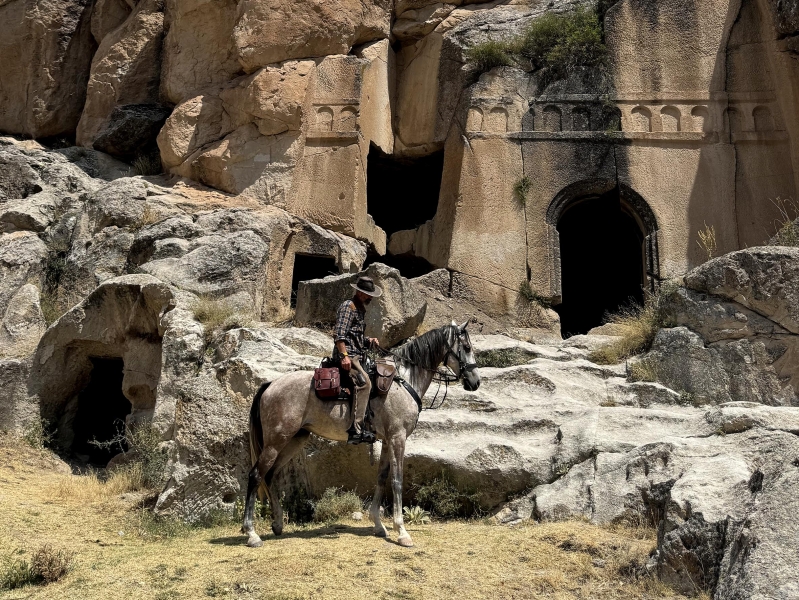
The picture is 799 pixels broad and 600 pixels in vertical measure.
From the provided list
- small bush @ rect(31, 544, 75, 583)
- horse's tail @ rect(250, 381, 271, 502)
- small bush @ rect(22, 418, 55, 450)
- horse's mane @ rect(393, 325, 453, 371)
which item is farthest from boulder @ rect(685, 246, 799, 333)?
small bush @ rect(22, 418, 55, 450)

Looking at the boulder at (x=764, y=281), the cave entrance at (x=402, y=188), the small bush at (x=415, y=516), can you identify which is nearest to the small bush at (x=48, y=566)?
the small bush at (x=415, y=516)

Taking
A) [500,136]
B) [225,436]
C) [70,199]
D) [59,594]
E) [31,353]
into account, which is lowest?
[59,594]

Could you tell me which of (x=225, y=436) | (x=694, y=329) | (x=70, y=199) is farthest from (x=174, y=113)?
(x=694, y=329)

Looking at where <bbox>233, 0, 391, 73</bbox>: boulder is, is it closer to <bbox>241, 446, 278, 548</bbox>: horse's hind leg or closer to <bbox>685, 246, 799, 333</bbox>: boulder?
<bbox>685, 246, 799, 333</bbox>: boulder

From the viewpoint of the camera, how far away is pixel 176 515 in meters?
7.93

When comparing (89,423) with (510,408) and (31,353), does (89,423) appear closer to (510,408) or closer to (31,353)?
(31,353)

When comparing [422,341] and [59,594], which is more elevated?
[422,341]

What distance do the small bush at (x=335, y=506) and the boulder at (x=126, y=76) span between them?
1092 centimetres

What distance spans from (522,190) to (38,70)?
10870mm

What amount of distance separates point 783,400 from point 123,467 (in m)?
8.06

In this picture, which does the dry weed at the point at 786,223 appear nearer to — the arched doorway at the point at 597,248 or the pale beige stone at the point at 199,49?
the arched doorway at the point at 597,248

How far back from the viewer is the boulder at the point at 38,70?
17.2 m

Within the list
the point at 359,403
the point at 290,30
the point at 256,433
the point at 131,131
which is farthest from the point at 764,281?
the point at 131,131

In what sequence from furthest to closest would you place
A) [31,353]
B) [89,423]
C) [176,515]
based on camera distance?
[89,423] → [31,353] → [176,515]
